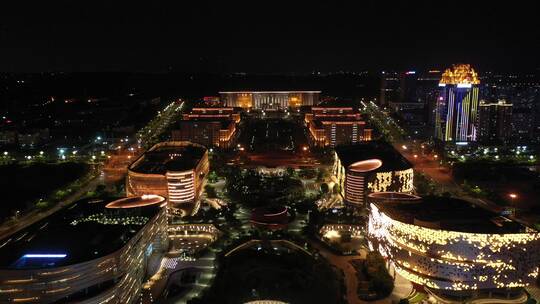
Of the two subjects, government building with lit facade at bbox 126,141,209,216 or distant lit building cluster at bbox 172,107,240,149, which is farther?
distant lit building cluster at bbox 172,107,240,149

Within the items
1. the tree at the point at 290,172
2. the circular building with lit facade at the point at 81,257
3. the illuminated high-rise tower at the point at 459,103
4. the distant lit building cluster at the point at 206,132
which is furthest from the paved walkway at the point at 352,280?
the illuminated high-rise tower at the point at 459,103

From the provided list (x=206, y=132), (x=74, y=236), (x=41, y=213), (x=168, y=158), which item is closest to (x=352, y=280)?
(x=74, y=236)

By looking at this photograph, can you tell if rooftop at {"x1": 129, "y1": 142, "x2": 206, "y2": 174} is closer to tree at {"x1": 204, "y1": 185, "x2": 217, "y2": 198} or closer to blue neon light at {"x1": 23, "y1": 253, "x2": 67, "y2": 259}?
tree at {"x1": 204, "y1": 185, "x2": 217, "y2": 198}

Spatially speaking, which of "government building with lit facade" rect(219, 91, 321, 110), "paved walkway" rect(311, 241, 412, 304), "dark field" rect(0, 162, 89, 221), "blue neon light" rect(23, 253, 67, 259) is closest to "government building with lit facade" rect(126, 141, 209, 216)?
"dark field" rect(0, 162, 89, 221)

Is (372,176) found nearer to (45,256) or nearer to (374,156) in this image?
(374,156)

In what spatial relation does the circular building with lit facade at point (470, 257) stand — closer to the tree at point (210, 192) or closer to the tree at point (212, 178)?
the tree at point (210, 192)
